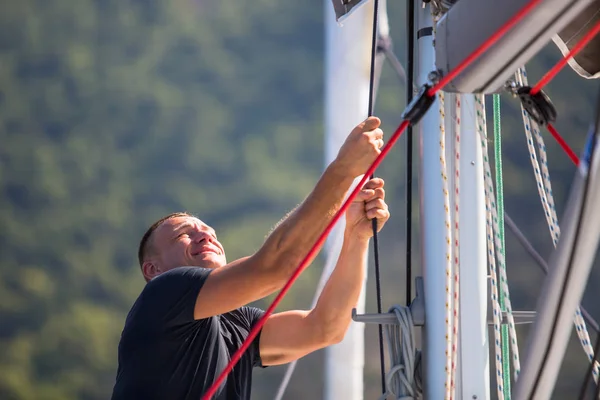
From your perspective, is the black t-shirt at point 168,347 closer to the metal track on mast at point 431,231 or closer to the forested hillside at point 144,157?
the metal track on mast at point 431,231

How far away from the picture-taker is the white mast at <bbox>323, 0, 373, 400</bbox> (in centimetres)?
212

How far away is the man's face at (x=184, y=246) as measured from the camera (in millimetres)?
1536

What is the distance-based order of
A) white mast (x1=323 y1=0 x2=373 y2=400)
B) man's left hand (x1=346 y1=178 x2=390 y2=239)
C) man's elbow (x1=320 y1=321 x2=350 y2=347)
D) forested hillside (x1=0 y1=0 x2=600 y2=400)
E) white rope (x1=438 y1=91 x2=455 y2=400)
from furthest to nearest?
forested hillside (x1=0 y1=0 x2=600 y2=400), white mast (x1=323 y1=0 x2=373 y2=400), man's elbow (x1=320 y1=321 x2=350 y2=347), man's left hand (x1=346 y1=178 x2=390 y2=239), white rope (x1=438 y1=91 x2=455 y2=400)

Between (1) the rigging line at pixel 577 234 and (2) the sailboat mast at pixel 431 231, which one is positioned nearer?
(1) the rigging line at pixel 577 234

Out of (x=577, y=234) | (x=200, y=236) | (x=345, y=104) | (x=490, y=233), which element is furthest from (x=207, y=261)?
(x=577, y=234)

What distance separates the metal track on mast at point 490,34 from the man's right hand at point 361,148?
26cm

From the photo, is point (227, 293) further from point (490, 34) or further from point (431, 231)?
point (490, 34)

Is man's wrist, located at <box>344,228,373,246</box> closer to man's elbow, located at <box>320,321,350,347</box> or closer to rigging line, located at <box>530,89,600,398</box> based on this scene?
man's elbow, located at <box>320,321,350,347</box>

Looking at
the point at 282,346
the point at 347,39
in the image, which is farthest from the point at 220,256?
the point at 347,39

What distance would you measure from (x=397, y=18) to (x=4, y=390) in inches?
91.1

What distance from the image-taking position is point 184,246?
156 centimetres

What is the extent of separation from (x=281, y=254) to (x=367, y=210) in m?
0.16

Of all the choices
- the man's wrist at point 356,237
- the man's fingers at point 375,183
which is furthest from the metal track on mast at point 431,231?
the man's wrist at point 356,237

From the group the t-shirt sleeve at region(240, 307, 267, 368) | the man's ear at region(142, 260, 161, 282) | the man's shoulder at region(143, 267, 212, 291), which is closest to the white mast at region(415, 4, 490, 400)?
the man's shoulder at region(143, 267, 212, 291)
